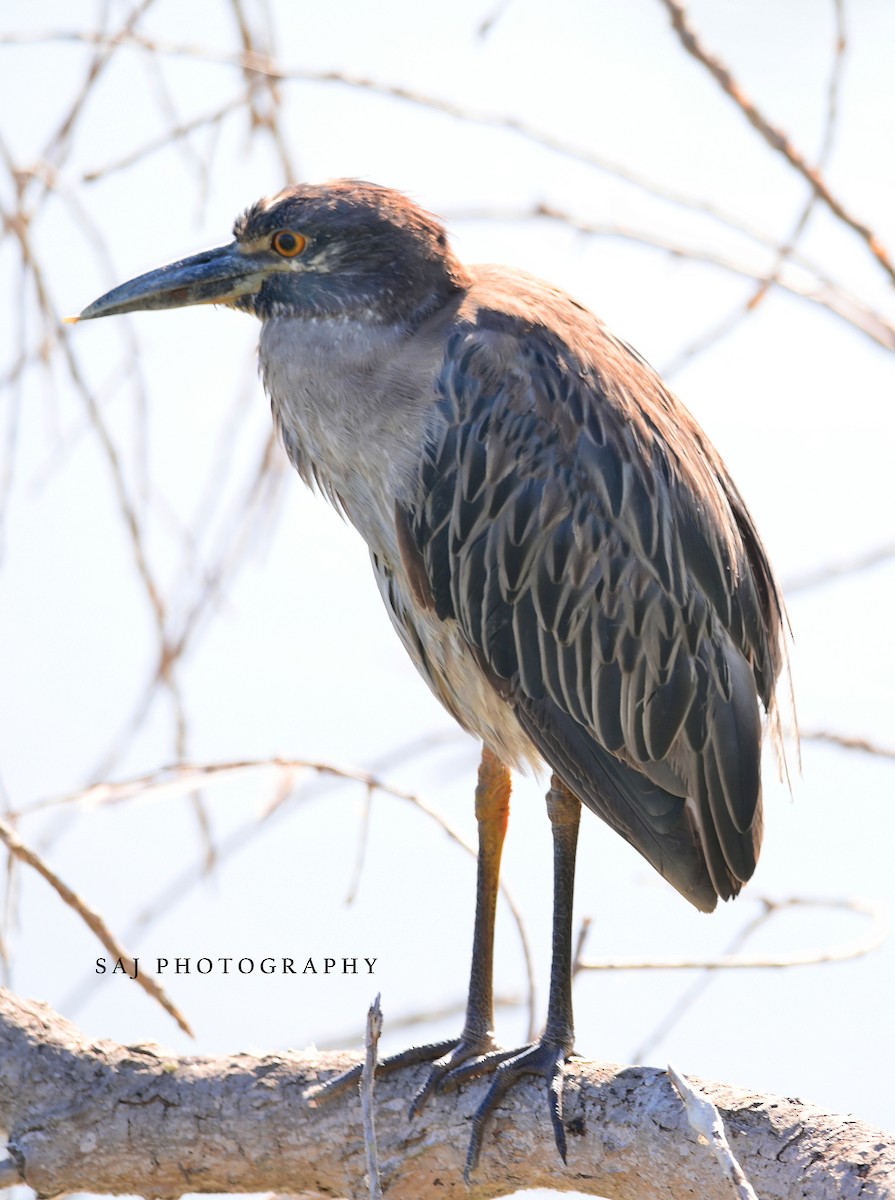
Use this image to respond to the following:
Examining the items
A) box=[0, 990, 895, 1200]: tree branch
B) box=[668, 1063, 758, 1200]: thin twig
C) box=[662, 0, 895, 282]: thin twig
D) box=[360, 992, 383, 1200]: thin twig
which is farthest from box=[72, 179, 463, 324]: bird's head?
box=[668, 1063, 758, 1200]: thin twig

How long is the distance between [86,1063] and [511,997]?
95 centimetres

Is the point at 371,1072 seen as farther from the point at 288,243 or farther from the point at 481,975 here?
the point at 288,243

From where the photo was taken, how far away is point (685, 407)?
307cm

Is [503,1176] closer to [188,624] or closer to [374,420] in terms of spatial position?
[188,624]

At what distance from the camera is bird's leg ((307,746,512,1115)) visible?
2619mm

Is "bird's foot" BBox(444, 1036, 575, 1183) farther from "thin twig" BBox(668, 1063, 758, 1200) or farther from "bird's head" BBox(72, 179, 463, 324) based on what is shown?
"bird's head" BBox(72, 179, 463, 324)

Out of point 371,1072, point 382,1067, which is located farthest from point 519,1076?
point 371,1072

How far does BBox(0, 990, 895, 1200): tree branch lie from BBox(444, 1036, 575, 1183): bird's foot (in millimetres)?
19

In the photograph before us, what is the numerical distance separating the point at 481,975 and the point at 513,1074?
447mm

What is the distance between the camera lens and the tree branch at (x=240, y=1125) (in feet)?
8.11

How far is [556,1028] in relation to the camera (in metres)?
2.74

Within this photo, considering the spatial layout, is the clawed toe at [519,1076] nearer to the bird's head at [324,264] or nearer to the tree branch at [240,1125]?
the tree branch at [240,1125]

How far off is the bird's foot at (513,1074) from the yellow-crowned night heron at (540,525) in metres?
0.01

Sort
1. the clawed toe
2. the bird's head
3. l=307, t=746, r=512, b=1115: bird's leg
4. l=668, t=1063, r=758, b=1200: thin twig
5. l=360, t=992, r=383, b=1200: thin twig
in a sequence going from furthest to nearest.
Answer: the bird's head → l=307, t=746, r=512, b=1115: bird's leg → the clawed toe → l=360, t=992, r=383, b=1200: thin twig → l=668, t=1063, r=758, b=1200: thin twig
